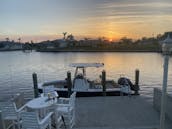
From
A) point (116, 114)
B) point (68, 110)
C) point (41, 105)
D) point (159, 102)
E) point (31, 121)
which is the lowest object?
point (116, 114)

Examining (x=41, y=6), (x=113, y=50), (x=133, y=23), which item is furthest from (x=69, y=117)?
(x=113, y=50)

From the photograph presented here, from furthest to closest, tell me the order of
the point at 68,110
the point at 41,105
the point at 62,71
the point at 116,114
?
the point at 62,71 < the point at 116,114 < the point at 68,110 < the point at 41,105

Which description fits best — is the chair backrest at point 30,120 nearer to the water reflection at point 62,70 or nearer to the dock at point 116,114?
the dock at point 116,114

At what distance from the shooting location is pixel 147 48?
88938 mm

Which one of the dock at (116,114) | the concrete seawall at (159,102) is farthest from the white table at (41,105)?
the concrete seawall at (159,102)

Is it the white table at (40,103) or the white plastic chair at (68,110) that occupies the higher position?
the white table at (40,103)

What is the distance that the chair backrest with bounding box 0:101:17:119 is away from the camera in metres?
5.97

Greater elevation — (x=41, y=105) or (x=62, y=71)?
(x=41, y=105)

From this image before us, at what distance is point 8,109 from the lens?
6059mm

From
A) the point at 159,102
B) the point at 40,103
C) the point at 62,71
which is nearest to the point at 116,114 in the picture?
the point at 159,102

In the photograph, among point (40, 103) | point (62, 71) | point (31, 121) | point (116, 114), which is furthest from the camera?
point (62, 71)

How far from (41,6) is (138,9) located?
9926 mm

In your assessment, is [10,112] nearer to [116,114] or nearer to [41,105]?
[41,105]

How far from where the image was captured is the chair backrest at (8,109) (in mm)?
5973
